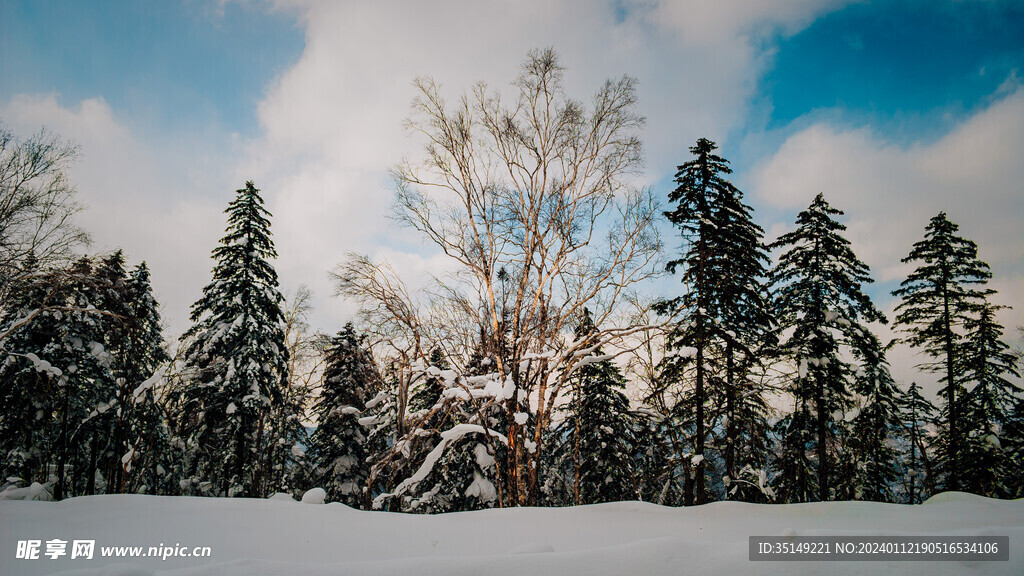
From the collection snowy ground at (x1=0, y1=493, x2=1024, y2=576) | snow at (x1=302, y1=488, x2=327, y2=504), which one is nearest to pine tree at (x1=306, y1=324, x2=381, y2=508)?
snow at (x1=302, y1=488, x2=327, y2=504)

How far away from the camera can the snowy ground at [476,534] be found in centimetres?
286

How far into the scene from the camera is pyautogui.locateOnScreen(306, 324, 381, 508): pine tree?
18.2 meters

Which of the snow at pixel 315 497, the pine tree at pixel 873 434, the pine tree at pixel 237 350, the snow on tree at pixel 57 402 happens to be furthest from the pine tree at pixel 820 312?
the snow on tree at pixel 57 402

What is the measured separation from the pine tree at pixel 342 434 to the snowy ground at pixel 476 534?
39.8 feet

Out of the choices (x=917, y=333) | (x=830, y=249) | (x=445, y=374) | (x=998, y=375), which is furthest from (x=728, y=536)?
(x=998, y=375)

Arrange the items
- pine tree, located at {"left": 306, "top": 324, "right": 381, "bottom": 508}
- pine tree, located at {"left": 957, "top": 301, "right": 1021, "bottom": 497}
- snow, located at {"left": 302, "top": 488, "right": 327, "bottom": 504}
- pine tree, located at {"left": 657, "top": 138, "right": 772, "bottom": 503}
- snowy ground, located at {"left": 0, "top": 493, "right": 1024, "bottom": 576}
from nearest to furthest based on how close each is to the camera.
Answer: snowy ground, located at {"left": 0, "top": 493, "right": 1024, "bottom": 576}
snow, located at {"left": 302, "top": 488, "right": 327, "bottom": 504}
pine tree, located at {"left": 657, "top": 138, "right": 772, "bottom": 503}
pine tree, located at {"left": 957, "top": 301, "right": 1021, "bottom": 497}
pine tree, located at {"left": 306, "top": 324, "right": 381, "bottom": 508}

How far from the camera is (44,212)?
1118cm

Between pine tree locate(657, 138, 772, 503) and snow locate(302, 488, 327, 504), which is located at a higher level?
pine tree locate(657, 138, 772, 503)

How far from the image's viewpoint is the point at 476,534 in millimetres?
5289

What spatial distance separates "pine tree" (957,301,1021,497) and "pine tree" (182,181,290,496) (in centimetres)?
2443

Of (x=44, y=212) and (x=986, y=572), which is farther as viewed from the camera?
(x=44, y=212)

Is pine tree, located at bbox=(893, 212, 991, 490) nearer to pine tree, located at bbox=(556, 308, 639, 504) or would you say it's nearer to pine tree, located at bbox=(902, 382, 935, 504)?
pine tree, located at bbox=(902, 382, 935, 504)

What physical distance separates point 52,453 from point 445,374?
60.2ft

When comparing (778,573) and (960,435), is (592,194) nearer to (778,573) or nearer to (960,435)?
(778,573)
